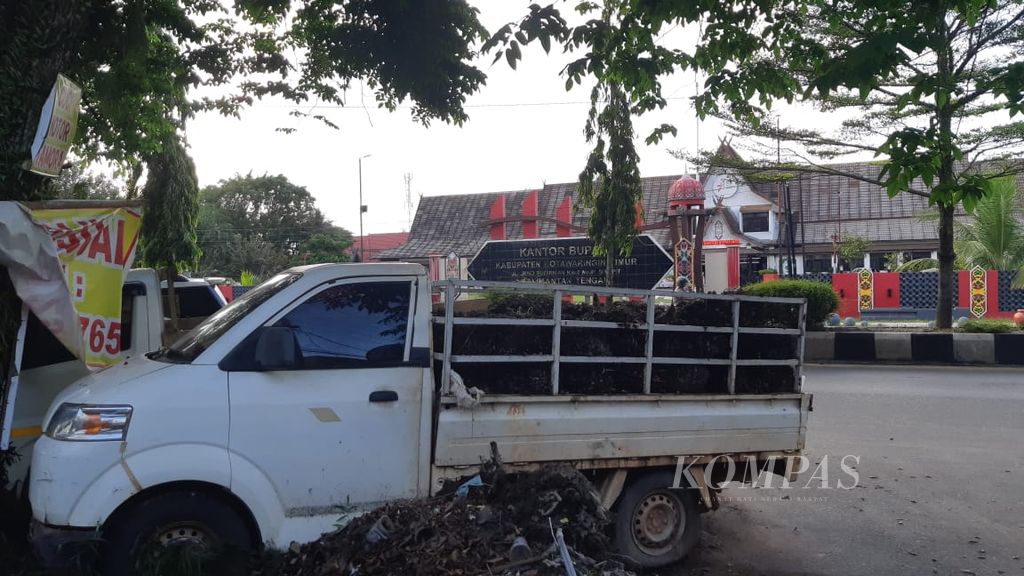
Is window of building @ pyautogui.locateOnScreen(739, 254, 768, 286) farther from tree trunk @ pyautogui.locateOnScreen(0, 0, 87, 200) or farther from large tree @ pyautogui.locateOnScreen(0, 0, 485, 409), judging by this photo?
tree trunk @ pyautogui.locateOnScreen(0, 0, 87, 200)

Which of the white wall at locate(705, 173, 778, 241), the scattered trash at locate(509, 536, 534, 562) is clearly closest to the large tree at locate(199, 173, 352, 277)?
the white wall at locate(705, 173, 778, 241)

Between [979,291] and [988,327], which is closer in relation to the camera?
[988,327]

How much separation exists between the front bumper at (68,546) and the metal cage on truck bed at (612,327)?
177 cm

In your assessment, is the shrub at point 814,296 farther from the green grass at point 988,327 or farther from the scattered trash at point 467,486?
the scattered trash at point 467,486

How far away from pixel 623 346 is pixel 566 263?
11.2m

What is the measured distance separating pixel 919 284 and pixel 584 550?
2525cm

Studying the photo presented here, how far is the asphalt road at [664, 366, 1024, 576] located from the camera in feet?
16.4

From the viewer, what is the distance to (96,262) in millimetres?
4738

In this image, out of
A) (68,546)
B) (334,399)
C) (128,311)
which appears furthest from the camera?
(128,311)

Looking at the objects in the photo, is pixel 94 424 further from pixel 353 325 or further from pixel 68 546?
pixel 353 325

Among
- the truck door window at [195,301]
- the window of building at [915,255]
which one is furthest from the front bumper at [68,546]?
the window of building at [915,255]

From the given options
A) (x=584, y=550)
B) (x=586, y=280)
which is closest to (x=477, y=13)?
(x=584, y=550)

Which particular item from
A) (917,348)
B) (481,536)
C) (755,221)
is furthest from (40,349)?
(755,221)

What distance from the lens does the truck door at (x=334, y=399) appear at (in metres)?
3.88
